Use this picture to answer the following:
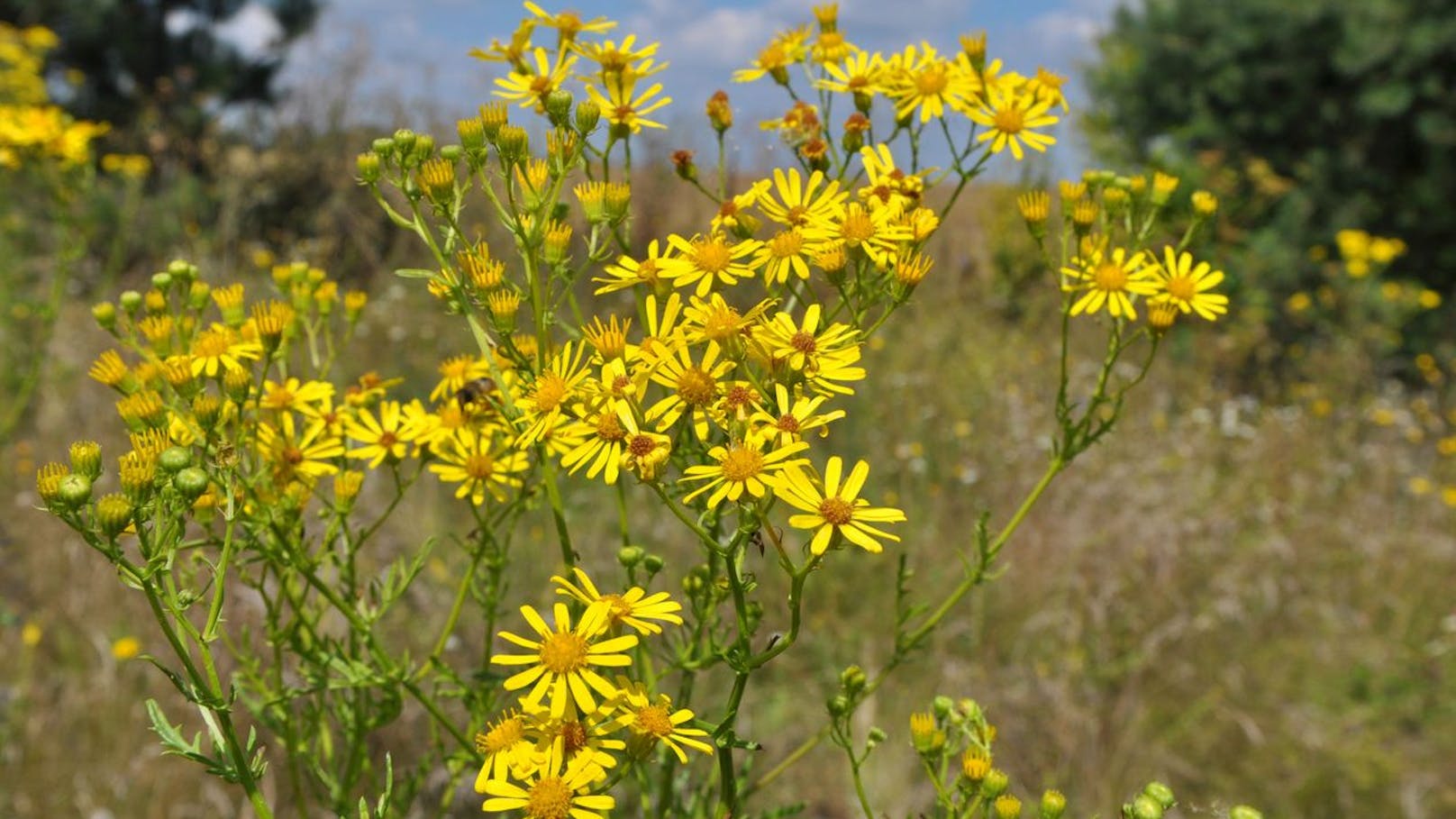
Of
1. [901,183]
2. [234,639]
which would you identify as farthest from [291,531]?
[234,639]

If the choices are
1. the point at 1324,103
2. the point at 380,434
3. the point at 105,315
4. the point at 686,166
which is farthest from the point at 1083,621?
the point at 1324,103

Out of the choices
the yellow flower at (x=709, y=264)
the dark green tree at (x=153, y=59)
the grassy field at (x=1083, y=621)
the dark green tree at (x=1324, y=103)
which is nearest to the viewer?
the yellow flower at (x=709, y=264)

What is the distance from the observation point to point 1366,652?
4.96 metres

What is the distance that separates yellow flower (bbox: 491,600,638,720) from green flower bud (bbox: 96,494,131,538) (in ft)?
1.81

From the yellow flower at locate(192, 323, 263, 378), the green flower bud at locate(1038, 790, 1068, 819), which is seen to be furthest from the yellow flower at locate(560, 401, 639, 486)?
the green flower bud at locate(1038, 790, 1068, 819)

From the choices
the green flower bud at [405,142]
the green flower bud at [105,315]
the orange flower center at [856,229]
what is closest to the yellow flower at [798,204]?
the orange flower center at [856,229]

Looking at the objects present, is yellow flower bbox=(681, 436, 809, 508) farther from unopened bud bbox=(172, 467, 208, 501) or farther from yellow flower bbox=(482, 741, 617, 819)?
unopened bud bbox=(172, 467, 208, 501)

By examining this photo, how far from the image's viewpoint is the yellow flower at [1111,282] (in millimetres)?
1951

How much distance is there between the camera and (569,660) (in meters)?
1.35

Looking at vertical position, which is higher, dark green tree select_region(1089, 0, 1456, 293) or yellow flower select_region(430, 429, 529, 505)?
yellow flower select_region(430, 429, 529, 505)

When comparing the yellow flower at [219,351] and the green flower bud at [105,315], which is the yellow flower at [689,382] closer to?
the yellow flower at [219,351]

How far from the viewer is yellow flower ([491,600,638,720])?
4.29 feet

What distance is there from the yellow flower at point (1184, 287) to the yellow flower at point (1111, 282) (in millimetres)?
28

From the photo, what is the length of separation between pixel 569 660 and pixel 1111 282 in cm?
135
